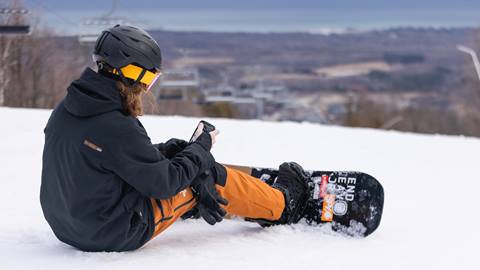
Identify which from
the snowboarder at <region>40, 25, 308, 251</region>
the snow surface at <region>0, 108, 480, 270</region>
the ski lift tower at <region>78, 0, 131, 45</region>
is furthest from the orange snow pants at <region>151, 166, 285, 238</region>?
the ski lift tower at <region>78, 0, 131, 45</region>

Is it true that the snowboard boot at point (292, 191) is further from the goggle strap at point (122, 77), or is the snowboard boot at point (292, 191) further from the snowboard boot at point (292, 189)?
the goggle strap at point (122, 77)

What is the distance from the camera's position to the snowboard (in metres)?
3.46

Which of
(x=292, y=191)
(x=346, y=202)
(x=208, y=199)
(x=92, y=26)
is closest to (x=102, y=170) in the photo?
(x=208, y=199)

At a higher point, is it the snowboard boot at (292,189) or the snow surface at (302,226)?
the snowboard boot at (292,189)

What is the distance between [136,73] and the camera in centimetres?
287

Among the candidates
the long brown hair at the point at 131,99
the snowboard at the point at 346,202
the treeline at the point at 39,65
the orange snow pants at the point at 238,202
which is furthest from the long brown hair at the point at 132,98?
the treeline at the point at 39,65

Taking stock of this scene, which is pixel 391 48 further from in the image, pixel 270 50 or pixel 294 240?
pixel 294 240

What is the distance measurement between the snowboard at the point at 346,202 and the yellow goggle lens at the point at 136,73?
1166 mm

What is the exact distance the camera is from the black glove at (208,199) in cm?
304

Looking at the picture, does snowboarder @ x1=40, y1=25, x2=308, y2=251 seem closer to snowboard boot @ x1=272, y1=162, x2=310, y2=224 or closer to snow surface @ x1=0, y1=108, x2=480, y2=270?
snow surface @ x1=0, y1=108, x2=480, y2=270

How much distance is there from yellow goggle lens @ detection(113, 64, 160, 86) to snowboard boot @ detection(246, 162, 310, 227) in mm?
957

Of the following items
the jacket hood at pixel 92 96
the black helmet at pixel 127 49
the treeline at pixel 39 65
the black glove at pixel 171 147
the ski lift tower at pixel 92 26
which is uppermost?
the black helmet at pixel 127 49

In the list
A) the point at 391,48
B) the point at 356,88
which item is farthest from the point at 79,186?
the point at 391,48

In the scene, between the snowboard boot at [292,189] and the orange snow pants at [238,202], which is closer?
the orange snow pants at [238,202]
